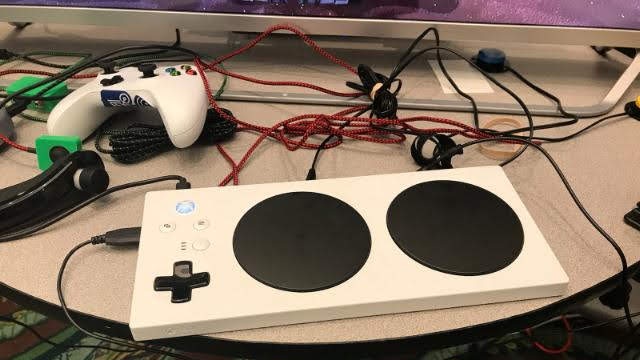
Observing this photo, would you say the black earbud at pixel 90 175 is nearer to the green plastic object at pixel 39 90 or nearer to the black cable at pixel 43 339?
the green plastic object at pixel 39 90

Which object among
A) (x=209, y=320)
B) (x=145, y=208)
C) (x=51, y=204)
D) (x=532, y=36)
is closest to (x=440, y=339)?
(x=209, y=320)

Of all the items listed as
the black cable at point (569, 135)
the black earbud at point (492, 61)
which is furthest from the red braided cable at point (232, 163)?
the black earbud at point (492, 61)

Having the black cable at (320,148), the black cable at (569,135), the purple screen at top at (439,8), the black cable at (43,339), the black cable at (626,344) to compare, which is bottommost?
the black cable at (43,339)

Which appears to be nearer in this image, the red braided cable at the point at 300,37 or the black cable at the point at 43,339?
the red braided cable at the point at 300,37

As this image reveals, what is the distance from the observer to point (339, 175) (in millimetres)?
606

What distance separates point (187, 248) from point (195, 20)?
1.42 ft

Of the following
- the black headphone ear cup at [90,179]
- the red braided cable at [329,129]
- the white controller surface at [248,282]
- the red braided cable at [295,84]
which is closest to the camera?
the white controller surface at [248,282]

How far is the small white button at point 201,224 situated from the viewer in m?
0.47

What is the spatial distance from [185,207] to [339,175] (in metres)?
0.20

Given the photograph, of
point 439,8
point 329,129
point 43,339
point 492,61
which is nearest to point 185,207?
point 329,129

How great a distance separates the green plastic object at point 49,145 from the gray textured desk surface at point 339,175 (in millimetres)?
28

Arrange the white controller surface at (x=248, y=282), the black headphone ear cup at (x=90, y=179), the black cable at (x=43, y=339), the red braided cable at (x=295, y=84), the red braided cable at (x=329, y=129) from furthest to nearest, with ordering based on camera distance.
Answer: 1. the black cable at (x=43, y=339)
2. the red braided cable at (x=295, y=84)
3. the red braided cable at (x=329, y=129)
4. the black headphone ear cup at (x=90, y=179)
5. the white controller surface at (x=248, y=282)

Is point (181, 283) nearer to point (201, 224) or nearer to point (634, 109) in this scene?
point (201, 224)

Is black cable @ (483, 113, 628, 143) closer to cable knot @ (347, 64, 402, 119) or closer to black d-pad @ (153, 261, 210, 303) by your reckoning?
cable knot @ (347, 64, 402, 119)
